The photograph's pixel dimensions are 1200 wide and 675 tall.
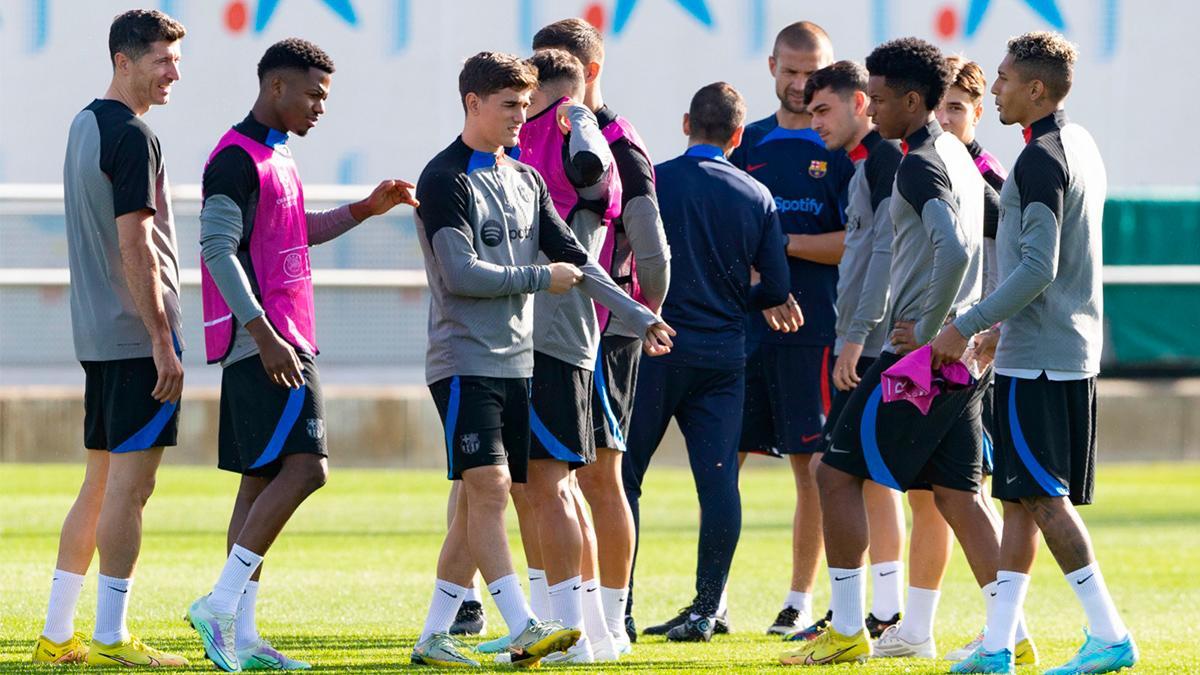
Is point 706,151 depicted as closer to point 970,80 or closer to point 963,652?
point 970,80

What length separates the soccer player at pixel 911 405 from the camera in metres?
6.32

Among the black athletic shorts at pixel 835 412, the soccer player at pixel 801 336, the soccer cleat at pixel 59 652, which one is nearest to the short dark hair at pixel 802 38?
the soccer player at pixel 801 336

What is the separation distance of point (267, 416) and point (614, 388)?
143cm

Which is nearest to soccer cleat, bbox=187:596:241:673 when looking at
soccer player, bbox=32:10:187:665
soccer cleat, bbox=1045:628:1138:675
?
soccer player, bbox=32:10:187:665

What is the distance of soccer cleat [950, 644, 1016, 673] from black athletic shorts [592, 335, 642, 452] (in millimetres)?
1512

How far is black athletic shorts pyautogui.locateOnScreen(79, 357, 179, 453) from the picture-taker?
249 inches

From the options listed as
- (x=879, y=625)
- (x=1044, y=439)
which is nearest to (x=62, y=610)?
(x=879, y=625)

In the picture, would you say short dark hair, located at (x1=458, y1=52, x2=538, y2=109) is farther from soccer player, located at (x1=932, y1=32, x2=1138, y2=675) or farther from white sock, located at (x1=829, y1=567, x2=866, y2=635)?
white sock, located at (x1=829, y1=567, x2=866, y2=635)

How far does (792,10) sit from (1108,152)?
369 cm

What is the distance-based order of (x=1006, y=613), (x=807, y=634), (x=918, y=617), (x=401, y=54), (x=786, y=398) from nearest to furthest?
1. (x=1006, y=613)
2. (x=918, y=617)
3. (x=807, y=634)
4. (x=786, y=398)
5. (x=401, y=54)

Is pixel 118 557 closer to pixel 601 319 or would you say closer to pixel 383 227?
pixel 601 319

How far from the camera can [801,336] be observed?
813 centimetres

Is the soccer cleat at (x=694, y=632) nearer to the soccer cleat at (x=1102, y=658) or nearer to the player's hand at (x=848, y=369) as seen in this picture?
the player's hand at (x=848, y=369)

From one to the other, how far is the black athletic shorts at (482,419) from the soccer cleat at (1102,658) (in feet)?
6.19
